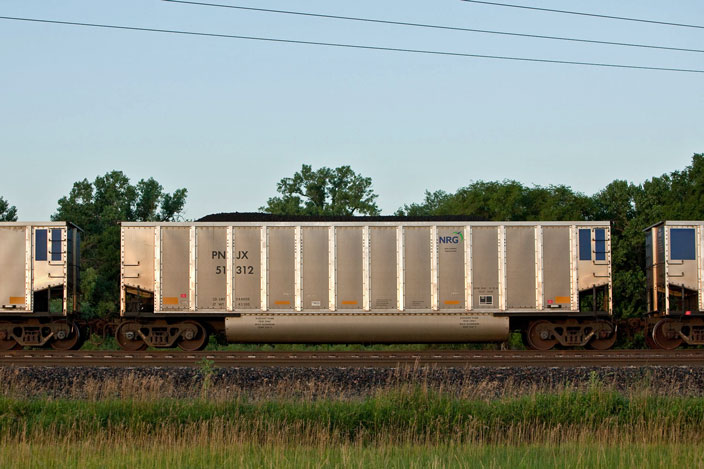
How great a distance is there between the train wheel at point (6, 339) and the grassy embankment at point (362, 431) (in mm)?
9670

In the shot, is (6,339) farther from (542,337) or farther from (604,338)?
(604,338)

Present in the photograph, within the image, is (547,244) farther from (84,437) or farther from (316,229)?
(84,437)

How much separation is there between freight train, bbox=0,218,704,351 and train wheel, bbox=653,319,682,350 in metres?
0.04

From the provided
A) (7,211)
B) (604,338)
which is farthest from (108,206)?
(604,338)

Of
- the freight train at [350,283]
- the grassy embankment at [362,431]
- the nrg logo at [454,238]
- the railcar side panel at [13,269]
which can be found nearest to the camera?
the grassy embankment at [362,431]

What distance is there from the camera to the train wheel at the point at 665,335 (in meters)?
20.2

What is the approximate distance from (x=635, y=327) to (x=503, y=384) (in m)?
9.29

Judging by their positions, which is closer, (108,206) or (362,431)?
(362,431)

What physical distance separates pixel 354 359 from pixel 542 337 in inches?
246

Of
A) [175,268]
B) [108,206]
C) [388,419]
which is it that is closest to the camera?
[388,419]

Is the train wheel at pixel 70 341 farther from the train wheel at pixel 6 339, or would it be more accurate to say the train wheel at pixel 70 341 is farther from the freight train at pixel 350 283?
the train wheel at pixel 6 339

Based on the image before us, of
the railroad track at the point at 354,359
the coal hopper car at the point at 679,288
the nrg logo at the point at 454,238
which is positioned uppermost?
Answer: the nrg logo at the point at 454,238

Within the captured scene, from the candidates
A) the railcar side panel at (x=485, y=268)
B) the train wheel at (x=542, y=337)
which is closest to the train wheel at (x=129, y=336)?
the railcar side panel at (x=485, y=268)

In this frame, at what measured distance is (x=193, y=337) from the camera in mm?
20344
